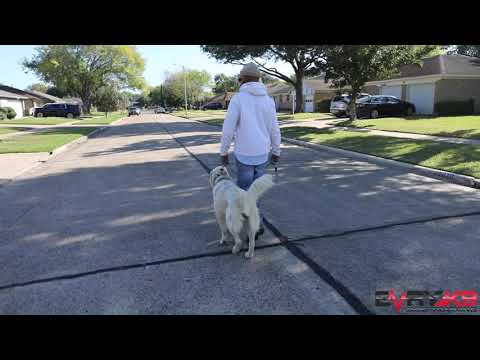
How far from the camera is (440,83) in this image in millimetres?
26250

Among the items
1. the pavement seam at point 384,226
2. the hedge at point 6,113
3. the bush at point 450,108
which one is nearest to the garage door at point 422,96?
the bush at point 450,108

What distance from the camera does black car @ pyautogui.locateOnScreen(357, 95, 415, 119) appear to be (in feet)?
77.8

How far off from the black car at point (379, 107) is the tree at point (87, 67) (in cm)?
4683

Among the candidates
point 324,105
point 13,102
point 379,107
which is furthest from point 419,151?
point 13,102

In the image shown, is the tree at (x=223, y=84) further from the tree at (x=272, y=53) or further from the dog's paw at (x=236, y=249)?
the dog's paw at (x=236, y=249)

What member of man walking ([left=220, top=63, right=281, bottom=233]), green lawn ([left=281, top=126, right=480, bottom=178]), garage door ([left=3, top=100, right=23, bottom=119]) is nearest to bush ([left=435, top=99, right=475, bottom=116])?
green lawn ([left=281, top=126, right=480, bottom=178])

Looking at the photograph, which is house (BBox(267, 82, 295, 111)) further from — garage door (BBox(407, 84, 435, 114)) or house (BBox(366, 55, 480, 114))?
garage door (BBox(407, 84, 435, 114))

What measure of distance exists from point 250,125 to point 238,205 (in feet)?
3.05

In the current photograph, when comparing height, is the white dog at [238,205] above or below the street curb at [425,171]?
above

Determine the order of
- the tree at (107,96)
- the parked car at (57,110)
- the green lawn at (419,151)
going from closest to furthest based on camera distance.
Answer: the green lawn at (419,151) → the parked car at (57,110) → the tree at (107,96)

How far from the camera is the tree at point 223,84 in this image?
110706 mm

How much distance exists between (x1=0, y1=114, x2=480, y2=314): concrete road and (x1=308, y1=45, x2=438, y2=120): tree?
1132 centimetres
